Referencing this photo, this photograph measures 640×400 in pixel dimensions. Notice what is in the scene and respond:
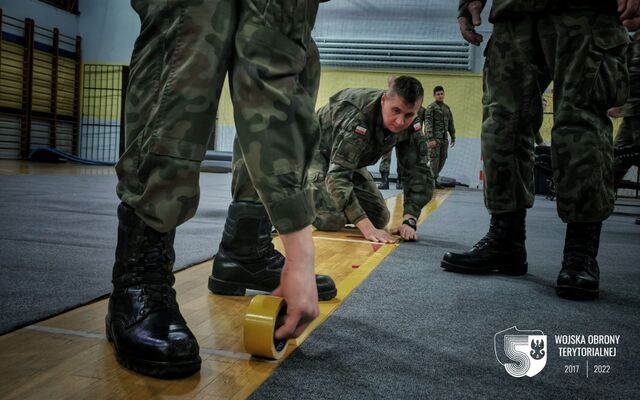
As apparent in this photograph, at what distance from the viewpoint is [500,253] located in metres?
1.88

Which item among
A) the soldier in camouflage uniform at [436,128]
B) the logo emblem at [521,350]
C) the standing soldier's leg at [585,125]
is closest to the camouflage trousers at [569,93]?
the standing soldier's leg at [585,125]

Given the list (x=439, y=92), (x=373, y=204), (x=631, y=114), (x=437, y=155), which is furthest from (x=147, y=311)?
(x=437, y=155)

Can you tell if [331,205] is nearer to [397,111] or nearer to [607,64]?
[397,111]

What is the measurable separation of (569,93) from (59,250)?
5.51 feet

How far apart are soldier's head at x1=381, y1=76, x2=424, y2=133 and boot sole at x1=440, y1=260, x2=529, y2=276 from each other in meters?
0.88

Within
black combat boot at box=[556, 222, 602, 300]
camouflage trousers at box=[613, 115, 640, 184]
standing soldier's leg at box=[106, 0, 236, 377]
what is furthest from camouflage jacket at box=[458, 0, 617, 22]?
camouflage trousers at box=[613, 115, 640, 184]

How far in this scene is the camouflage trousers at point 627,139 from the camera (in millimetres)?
4426

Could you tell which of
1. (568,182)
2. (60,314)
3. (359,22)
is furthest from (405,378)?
(359,22)

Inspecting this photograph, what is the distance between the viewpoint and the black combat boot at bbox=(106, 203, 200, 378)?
90 centimetres

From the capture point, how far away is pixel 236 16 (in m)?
0.98

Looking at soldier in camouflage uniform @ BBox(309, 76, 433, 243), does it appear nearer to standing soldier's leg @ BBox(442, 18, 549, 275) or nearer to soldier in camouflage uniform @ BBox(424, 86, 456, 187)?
standing soldier's leg @ BBox(442, 18, 549, 275)

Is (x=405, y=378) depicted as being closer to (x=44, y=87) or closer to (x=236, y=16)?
(x=236, y=16)

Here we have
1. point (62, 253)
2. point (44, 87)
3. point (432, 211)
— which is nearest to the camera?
point (62, 253)

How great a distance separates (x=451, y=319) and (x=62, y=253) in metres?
1.27
